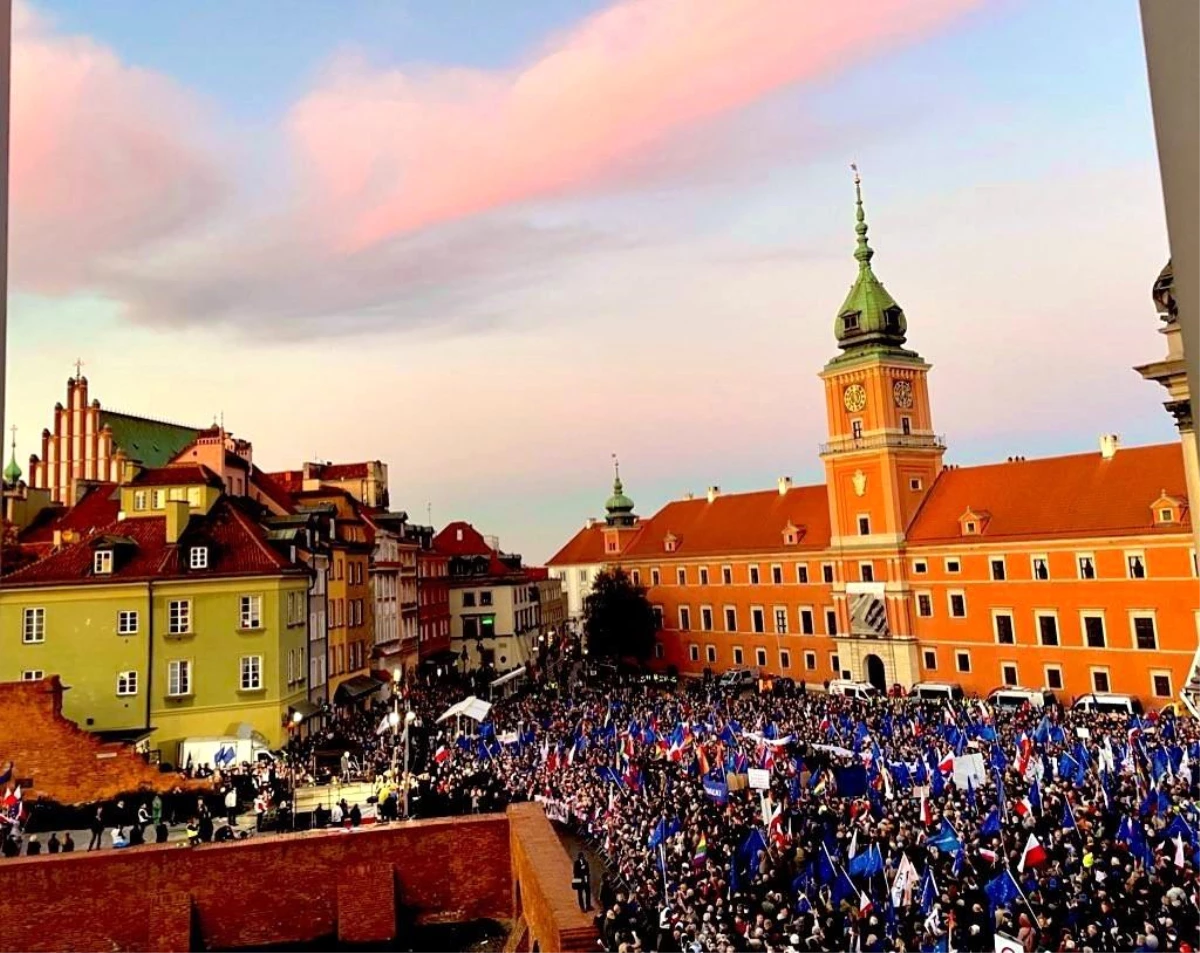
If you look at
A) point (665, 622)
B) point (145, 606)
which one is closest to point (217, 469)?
point (145, 606)

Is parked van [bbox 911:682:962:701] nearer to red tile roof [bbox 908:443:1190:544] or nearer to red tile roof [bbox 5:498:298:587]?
red tile roof [bbox 908:443:1190:544]

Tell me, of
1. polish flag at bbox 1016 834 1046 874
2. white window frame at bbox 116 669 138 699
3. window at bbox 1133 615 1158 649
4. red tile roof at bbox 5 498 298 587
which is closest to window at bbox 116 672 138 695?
white window frame at bbox 116 669 138 699

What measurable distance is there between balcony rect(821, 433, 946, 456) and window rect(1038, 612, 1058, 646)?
499 inches

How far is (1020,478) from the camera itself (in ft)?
166

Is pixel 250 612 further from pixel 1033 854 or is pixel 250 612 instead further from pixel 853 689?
pixel 853 689

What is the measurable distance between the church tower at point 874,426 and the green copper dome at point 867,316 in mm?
61

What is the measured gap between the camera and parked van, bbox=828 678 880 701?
155 ft

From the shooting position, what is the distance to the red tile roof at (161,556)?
32.0m

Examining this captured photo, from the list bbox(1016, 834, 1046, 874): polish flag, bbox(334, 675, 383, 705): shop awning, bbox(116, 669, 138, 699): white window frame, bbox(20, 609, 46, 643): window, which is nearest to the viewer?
bbox(1016, 834, 1046, 874): polish flag

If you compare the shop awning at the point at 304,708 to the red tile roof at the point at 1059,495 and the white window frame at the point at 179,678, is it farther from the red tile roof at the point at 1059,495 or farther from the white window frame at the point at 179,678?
the red tile roof at the point at 1059,495

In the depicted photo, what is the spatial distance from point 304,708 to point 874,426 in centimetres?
3544

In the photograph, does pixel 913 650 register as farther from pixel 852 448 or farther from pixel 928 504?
pixel 852 448

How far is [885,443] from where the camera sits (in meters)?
52.6

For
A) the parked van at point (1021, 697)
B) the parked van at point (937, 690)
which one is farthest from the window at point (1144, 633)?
the parked van at point (937, 690)
